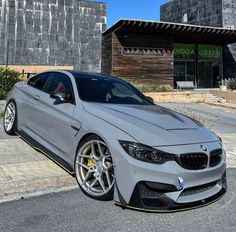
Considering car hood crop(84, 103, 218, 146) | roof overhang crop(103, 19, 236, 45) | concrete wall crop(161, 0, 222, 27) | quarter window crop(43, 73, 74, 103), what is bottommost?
car hood crop(84, 103, 218, 146)

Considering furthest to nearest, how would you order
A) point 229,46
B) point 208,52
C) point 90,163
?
point 229,46 → point 208,52 → point 90,163

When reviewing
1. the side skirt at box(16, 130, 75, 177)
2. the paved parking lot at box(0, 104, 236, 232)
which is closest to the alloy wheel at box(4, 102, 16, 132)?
the side skirt at box(16, 130, 75, 177)

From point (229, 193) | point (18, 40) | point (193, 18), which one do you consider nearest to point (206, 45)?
point (193, 18)

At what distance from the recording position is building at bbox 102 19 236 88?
75.5ft

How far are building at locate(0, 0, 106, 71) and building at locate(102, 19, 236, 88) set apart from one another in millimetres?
1163

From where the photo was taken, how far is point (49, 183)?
4973 mm

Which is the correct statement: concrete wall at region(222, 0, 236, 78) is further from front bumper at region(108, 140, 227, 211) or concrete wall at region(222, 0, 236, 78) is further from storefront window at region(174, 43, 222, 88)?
front bumper at region(108, 140, 227, 211)

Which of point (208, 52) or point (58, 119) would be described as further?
point (208, 52)

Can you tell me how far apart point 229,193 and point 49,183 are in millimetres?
2544

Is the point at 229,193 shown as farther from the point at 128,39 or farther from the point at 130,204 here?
the point at 128,39

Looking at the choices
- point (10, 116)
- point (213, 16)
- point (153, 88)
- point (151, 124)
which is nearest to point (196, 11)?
point (213, 16)

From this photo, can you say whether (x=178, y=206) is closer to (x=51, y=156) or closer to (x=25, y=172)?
(x=51, y=156)

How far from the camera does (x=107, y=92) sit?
5.53 meters

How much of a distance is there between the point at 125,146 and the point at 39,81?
10.6 feet
